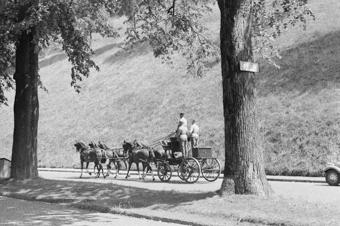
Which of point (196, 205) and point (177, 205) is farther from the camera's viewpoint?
point (177, 205)

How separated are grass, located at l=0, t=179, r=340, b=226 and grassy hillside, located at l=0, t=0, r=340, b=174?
5.85m

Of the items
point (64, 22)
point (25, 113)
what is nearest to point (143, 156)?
point (25, 113)

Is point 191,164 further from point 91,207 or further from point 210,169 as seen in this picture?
point 91,207

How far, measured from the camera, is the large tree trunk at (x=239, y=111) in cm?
1105

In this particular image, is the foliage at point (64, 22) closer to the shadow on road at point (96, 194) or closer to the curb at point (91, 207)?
the shadow on road at point (96, 194)

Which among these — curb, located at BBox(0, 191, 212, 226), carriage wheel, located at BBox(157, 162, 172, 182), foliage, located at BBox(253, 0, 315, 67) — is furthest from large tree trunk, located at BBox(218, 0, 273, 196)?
carriage wheel, located at BBox(157, 162, 172, 182)

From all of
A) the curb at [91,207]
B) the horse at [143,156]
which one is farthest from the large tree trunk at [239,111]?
the horse at [143,156]

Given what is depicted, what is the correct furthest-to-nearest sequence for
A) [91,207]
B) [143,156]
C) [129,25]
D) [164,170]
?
[143,156] < [164,170] < [129,25] < [91,207]

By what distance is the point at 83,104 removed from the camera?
47.8 meters

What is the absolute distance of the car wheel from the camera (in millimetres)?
17812

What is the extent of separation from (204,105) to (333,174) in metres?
18.0

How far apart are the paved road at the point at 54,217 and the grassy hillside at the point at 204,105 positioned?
7119 millimetres

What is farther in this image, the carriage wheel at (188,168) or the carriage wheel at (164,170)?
the carriage wheel at (164,170)

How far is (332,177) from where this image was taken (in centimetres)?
1797
